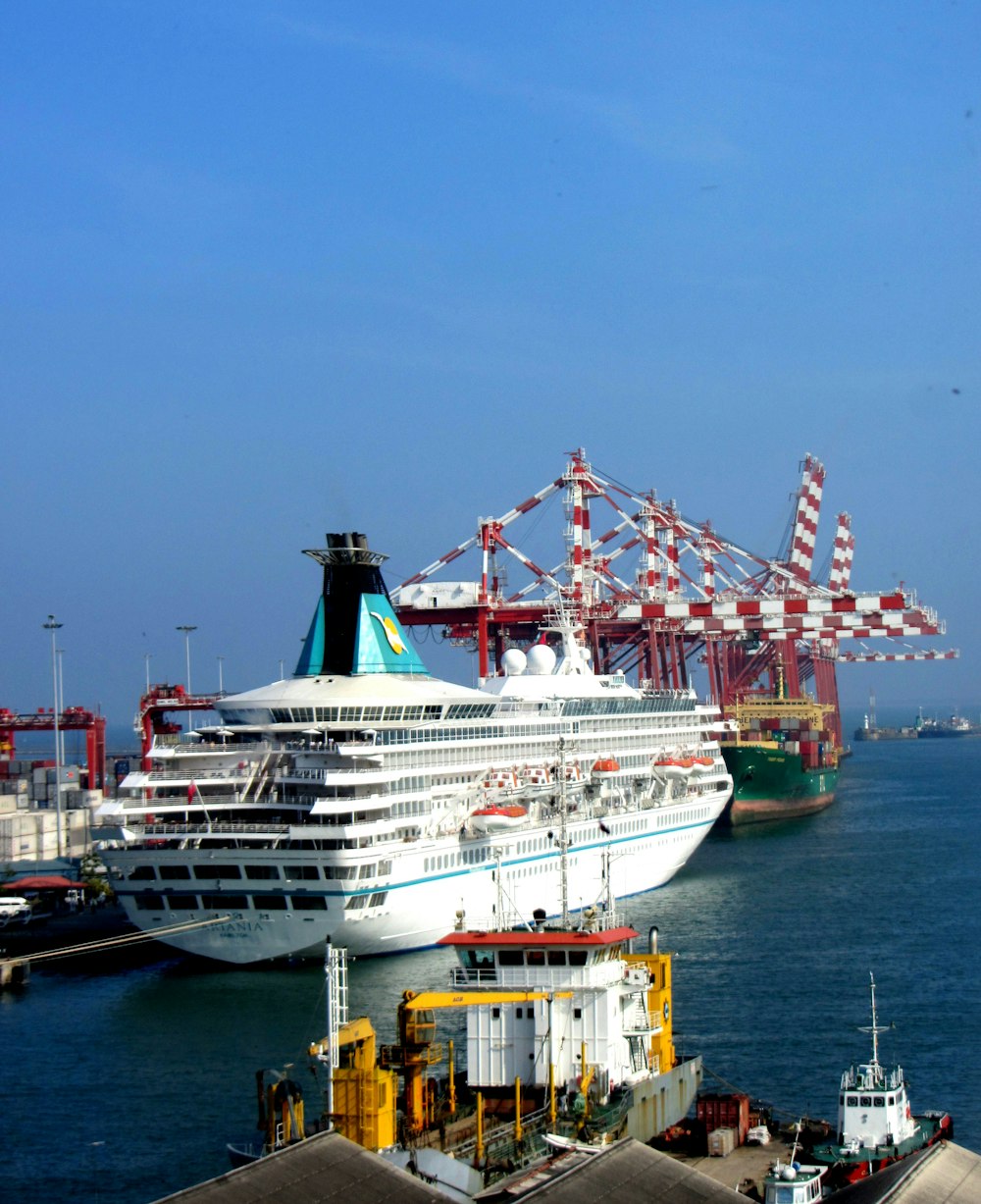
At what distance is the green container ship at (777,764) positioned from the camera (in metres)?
77.1

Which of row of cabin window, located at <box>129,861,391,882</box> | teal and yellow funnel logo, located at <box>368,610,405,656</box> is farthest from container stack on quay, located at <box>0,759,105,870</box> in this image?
row of cabin window, located at <box>129,861,391,882</box>

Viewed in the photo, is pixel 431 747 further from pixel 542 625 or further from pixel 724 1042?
pixel 542 625

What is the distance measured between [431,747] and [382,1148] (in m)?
22.2

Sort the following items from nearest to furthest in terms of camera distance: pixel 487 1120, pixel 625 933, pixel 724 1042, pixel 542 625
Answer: pixel 487 1120, pixel 625 933, pixel 724 1042, pixel 542 625

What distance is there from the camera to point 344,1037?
62.5 ft

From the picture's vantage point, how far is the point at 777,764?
3098 inches

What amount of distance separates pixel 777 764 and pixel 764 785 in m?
1.36

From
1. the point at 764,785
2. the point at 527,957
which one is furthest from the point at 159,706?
the point at 527,957

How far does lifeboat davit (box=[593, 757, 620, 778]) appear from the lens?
47438mm

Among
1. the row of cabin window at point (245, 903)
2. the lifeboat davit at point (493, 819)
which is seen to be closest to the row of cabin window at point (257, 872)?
the row of cabin window at point (245, 903)

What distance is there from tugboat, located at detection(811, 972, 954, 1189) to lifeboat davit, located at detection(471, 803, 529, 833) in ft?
60.9

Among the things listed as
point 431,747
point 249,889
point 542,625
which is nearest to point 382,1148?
point 249,889

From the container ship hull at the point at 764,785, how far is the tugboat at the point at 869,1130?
53.7 meters

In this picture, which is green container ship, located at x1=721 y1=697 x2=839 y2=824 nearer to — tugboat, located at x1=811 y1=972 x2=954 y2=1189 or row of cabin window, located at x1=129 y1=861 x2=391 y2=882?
row of cabin window, located at x1=129 y1=861 x2=391 y2=882
